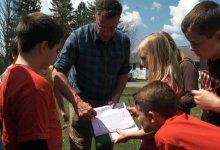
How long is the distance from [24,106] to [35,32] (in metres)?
0.62

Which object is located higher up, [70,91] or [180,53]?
[180,53]

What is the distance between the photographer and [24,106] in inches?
110

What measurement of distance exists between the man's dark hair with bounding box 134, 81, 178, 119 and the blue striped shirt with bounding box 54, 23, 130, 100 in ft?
5.48

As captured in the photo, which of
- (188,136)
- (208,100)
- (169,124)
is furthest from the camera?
(208,100)

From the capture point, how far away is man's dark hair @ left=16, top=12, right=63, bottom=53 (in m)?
3.10

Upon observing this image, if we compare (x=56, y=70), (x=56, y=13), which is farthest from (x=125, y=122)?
(x=56, y=13)

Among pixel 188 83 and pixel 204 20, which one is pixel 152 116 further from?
pixel 204 20

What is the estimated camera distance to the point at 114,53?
17.2 ft

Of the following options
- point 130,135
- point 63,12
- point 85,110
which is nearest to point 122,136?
point 130,135

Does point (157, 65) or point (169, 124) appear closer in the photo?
point (169, 124)

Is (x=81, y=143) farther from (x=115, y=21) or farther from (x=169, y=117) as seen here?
(x=169, y=117)

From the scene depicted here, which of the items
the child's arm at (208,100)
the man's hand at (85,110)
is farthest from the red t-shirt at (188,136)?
the man's hand at (85,110)

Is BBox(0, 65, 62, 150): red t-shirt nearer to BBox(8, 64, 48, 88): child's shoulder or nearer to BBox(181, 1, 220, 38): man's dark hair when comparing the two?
BBox(8, 64, 48, 88): child's shoulder

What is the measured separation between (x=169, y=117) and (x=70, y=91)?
1578 mm
